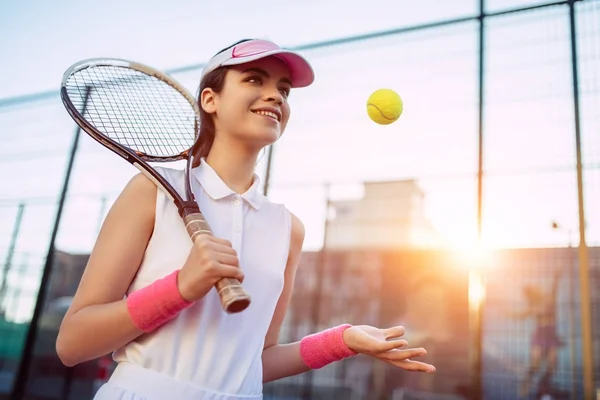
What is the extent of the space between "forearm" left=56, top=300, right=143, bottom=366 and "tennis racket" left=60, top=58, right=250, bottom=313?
0.39 meters

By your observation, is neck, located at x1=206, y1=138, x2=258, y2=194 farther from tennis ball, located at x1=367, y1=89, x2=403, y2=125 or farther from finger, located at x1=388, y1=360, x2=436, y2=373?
tennis ball, located at x1=367, y1=89, x2=403, y2=125

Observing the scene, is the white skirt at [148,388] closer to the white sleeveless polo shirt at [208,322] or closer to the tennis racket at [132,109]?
the white sleeveless polo shirt at [208,322]

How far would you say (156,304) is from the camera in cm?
83

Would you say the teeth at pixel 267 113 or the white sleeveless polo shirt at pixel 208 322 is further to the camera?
the teeth at pixel 267 113

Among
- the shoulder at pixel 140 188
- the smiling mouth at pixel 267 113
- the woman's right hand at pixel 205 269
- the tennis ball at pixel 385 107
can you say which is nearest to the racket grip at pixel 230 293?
the woman's right hand at pixel 205 269

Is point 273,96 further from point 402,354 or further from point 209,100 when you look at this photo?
point 402,354

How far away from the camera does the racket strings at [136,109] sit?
135cm

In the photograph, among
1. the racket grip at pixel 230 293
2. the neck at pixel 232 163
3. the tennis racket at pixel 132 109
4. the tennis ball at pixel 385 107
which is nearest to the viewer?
the racket grip at pixel 230 293

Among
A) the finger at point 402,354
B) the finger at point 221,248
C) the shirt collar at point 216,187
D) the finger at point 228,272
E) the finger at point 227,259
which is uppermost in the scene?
the shirt collar at point 216,187

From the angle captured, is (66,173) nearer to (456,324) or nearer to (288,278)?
(288,278)

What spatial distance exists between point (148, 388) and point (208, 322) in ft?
0.46

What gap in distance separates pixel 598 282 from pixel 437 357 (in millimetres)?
6688

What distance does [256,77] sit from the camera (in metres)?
1.09

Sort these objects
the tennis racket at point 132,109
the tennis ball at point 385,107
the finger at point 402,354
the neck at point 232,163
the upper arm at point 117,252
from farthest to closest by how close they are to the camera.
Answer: the tennis ball at point 385,107 → the tennis racket at point 132,109 → the neck at point 232,163 → the finger at point 402,354 → the upper arm at point 117,252
